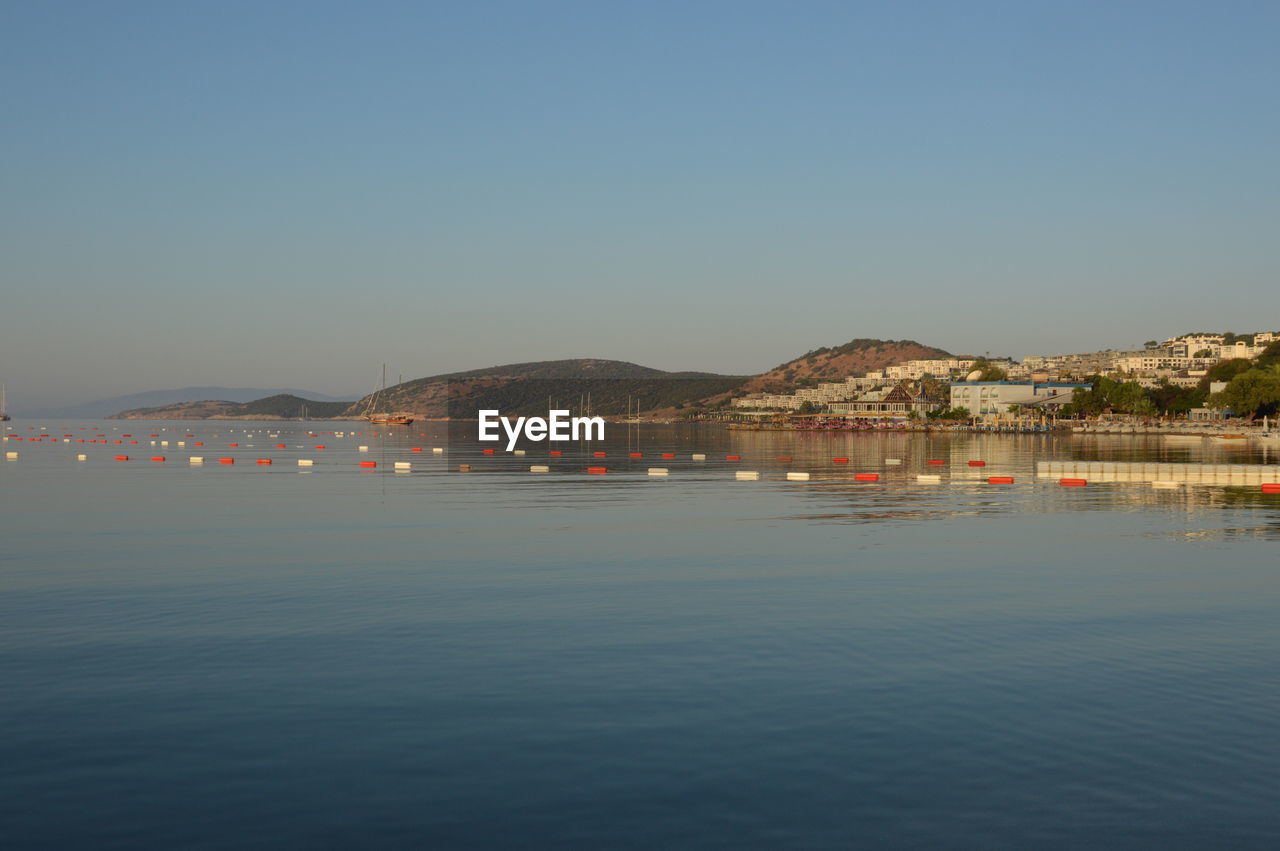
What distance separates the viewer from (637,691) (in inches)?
849

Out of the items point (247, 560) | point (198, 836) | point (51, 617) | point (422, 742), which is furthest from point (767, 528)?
point (198, 836)

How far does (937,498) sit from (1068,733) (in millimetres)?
58348

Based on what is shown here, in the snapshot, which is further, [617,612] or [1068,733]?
[617,612]

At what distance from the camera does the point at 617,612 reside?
3058cm

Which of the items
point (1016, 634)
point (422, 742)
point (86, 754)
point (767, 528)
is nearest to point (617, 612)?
point (1016, 634)

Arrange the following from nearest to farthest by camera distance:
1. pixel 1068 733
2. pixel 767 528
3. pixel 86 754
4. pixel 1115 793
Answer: pixel 1115 793
pixel 86 754
pixel 1068 733
pixel 767 528

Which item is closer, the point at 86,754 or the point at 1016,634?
the point at 86,754

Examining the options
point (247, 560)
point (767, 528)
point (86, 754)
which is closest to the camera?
point (86, 754)

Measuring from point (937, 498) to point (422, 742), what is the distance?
6215 centimetres

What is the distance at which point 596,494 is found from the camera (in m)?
78.2

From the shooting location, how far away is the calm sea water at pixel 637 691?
14922 mm

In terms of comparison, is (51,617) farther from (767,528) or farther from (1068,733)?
(767,528)

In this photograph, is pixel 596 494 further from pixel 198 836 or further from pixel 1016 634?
pixel 198 836

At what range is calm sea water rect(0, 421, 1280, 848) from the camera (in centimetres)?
1492
